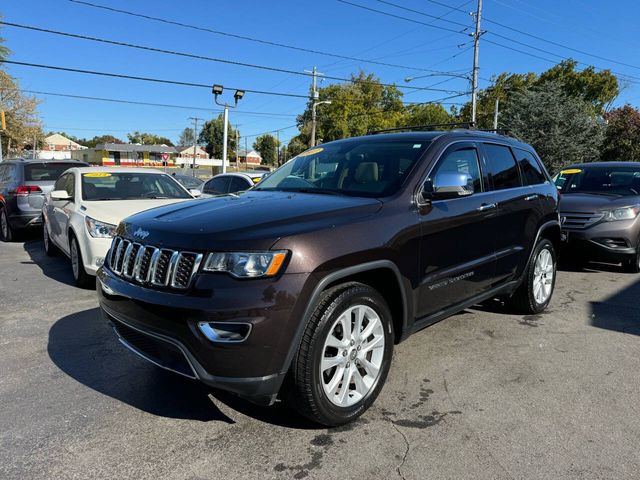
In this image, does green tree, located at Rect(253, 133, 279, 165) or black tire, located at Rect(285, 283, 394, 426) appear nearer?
black tire, located at Rect(285, 283, 394, 426)

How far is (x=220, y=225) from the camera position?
2648 millimetres

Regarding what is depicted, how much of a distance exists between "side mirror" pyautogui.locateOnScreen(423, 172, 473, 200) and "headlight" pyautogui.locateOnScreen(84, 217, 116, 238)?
385 centimetres

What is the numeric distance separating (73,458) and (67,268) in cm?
542

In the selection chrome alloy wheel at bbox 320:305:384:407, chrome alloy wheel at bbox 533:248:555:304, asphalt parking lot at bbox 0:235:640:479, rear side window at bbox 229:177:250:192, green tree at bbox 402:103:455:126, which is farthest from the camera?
green tree at bbox 402:103:455:126

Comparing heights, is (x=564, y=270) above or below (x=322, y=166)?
below

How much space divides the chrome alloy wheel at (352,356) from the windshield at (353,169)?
90 cm

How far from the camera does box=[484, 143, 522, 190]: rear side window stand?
14.1 feet

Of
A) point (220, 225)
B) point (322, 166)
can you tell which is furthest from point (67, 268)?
point (220, 225)

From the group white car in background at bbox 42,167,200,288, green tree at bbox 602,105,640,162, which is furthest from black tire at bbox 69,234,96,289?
green tree at bbox 602,105,640,162

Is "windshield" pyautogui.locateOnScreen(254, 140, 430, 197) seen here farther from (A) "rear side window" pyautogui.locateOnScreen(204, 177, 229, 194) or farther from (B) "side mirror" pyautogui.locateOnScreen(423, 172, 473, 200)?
(A) "rear side window" pyautogui.locateOnScreen(204, 177, 229, 194)

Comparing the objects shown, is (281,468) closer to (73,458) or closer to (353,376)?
(353,376)

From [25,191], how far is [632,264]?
34.6ft

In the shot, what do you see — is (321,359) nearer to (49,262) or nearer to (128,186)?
(128,186)

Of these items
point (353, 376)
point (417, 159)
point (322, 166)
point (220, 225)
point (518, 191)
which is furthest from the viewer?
point (518, 191)
